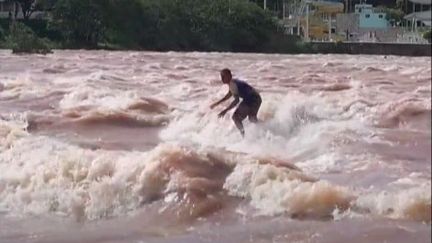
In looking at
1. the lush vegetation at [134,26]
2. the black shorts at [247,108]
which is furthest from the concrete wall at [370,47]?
the black shorts at [247,108]

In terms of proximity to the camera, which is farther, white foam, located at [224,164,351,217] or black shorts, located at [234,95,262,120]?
white foam, located at [224,164,351,217]

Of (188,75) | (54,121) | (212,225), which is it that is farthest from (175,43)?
(212,225)

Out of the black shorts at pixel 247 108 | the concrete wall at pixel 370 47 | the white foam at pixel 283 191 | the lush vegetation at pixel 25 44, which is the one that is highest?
the black shorts at pixel 247 108

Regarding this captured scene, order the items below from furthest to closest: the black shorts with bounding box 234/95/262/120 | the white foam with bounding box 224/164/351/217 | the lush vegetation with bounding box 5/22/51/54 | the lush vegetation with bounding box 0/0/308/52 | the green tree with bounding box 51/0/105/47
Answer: the green tree with bounding box 51/0/105/47 → the lush vegetation with bounding box 0/0/308/52 → the lush vegetation with bounding box 5/22/51/54 → the white foam with bounding box 224/164/351/217 → the black shorts with bounding box 234/95/262/120

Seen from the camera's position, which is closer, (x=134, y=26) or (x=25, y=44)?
(x=25, y=44)

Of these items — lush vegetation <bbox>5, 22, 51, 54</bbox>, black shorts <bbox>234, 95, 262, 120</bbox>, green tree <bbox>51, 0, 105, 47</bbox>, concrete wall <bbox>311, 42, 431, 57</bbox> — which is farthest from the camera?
green tree <bbox>51, 0, 105, 47</bbox>

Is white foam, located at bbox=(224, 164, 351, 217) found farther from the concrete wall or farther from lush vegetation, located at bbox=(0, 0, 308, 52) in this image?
lush vegetation, located at bbox=(0, 0, 308, 52)

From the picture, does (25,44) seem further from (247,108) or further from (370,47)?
(247,108)

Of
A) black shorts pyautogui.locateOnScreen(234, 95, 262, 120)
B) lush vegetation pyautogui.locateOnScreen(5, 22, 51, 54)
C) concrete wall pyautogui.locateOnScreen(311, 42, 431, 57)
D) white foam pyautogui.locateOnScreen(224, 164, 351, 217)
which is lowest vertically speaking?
lush vegetation pyautogui.locateOnScreen(5, 22, 51, 54)

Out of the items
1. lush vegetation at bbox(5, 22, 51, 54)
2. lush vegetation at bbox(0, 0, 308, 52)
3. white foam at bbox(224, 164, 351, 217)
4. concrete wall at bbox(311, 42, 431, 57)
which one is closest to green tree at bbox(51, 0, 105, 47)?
lush vegetation at bbox(0, 0, 308, 52)

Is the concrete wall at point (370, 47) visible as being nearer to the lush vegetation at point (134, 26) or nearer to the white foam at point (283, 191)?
the white foam at point (283, 191)

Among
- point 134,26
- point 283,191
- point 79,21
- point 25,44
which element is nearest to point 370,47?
point 283,191

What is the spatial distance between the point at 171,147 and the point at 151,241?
3.62 m

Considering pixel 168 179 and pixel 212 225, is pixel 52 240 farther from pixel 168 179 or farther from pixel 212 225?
pixel 168 179
